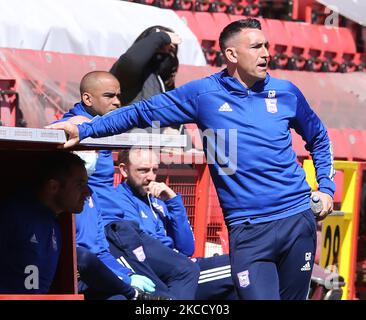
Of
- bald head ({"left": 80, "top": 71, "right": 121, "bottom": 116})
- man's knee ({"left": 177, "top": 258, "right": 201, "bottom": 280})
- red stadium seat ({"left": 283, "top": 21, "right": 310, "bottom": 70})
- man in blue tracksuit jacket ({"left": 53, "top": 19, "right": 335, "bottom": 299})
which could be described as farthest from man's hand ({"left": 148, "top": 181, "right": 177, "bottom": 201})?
red stadium seat ({"left": 283, "top": 21, "right": 310, "bottom": 70})

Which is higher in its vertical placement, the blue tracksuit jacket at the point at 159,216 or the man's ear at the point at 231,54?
the man's ear at the point at 231,54

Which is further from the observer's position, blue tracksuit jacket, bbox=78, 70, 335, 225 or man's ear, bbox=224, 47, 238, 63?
man's ear, bbox=224, 47, 238, 63

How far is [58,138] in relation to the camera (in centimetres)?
512

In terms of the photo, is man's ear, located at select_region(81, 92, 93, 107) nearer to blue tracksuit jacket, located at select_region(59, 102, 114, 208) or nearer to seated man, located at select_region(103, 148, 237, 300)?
blue tracksuit jacket, located at select_region(59, 102, 114, 208)

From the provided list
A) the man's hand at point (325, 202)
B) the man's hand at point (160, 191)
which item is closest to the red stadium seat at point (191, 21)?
the man's hand at point (160, 191)

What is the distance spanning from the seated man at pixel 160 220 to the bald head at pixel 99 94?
399 mm

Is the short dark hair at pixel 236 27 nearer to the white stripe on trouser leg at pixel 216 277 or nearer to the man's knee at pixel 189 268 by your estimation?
the man's knee at pixel 189 268

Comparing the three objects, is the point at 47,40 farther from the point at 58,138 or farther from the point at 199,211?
the point at 58,138

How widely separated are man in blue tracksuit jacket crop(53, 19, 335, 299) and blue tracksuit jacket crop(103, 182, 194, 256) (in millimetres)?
1572

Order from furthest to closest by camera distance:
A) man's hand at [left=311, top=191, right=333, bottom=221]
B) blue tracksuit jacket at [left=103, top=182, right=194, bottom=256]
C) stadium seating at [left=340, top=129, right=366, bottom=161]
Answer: stadium seating at [left=340, top=129, right=366, bottom=161], blue tracksuit jacket at [left=103, top=182, right=194, bottom=256], man's hand at [left=311, top=191, right=333, bottom=221]

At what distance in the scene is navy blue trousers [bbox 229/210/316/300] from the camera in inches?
219

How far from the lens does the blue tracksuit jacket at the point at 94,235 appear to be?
21.4 ft

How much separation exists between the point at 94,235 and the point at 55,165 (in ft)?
3.39

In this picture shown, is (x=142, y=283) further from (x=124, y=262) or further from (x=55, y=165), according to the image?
(x=55, y=165)
